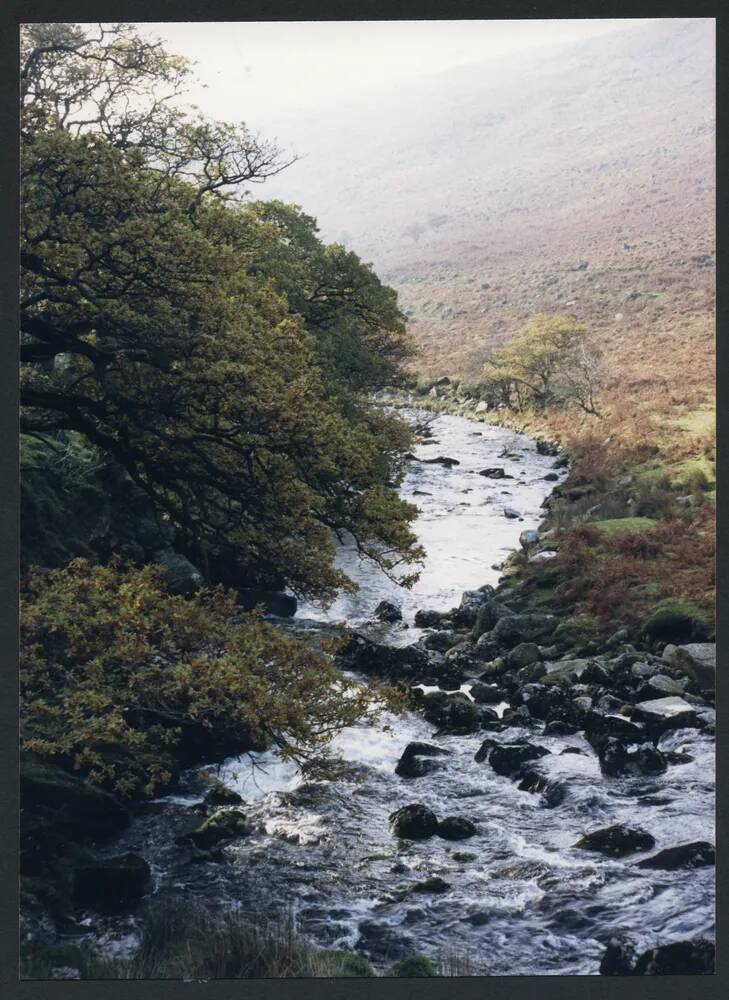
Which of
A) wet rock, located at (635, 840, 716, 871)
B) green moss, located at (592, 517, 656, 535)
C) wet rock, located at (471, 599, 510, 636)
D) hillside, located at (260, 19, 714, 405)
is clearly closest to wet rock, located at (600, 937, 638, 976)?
wet rock, located at (635, 840, 716, 871)

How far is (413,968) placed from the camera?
7.54m

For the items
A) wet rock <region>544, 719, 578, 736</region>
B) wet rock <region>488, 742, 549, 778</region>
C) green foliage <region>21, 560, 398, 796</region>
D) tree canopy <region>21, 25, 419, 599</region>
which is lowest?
wet rock <region>544, 719, 578, 736</region>

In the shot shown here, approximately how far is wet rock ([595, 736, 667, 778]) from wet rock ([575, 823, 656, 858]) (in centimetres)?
128

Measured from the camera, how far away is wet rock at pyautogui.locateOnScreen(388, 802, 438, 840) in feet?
30.7

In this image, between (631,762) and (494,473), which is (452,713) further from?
(494,473)

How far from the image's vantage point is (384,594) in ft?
58.2

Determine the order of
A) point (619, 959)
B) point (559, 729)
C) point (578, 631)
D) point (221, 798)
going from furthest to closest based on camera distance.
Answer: point (578, 631) < point (559, 729) < point (221, 798) < point (619, 959)

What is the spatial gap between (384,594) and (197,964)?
10.7 meters

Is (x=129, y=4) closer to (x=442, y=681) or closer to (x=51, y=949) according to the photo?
(x=51, y=949)

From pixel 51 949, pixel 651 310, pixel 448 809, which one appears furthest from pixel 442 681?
pixel 651 310

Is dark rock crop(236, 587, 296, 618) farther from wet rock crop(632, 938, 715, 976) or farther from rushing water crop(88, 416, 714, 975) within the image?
wet rock crop(632, 938, 715, 976)

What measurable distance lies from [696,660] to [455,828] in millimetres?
5317

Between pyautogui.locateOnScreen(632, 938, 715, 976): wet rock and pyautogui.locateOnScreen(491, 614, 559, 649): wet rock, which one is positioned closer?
pyautogui.locateOnScreen(632, 938, 715, 976): wet rock

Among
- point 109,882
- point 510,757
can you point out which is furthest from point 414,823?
point 109,882
